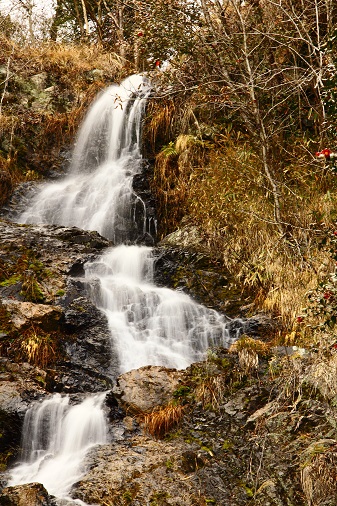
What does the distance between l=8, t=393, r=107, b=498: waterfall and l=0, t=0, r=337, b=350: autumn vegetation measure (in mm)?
2509

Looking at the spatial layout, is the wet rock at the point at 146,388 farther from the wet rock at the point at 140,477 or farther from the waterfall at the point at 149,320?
the waterfall at the point at 149,320

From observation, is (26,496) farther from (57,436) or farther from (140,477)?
(57,436)

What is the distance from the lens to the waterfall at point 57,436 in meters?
4.72

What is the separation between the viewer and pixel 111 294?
7426 millimetres

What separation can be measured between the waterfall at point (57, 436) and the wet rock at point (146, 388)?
28 cm

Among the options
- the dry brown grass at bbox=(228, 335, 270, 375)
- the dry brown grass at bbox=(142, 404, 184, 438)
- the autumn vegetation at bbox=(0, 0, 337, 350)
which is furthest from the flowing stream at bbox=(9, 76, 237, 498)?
the dry brown grass at bbox=(228, 335, 270, 375)

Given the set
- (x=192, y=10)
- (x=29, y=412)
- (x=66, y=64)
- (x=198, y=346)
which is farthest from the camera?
(x=66, y=64)

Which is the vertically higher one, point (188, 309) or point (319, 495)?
point (188, 309)

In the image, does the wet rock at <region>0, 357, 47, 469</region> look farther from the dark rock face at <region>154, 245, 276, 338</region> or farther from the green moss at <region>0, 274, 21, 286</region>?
the dark rock face at <region>154, 245, 276, 338</region>

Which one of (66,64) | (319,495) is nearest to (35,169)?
(66,64)

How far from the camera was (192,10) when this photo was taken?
879cm

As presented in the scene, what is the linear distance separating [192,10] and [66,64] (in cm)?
649

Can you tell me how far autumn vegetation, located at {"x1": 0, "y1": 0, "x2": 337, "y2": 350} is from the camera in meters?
6.59

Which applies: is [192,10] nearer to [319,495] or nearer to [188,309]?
[188,309]
